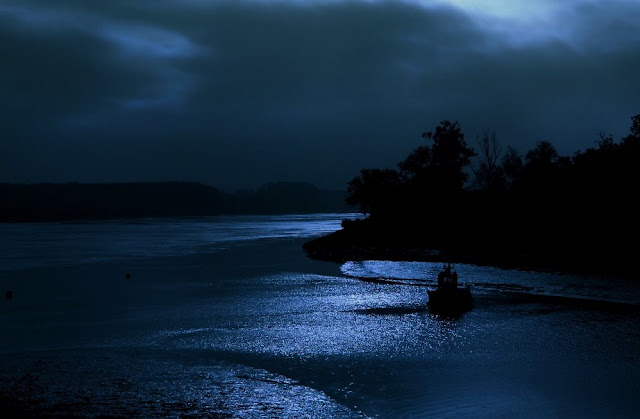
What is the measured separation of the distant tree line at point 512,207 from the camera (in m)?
71.4

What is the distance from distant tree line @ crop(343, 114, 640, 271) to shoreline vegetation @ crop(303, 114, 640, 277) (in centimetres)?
15

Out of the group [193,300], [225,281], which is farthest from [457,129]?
[193,300]

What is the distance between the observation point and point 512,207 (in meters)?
91.6

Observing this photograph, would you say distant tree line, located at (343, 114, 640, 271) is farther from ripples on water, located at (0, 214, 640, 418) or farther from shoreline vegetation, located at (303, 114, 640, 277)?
ripples on water, located at (0, 214, 640, 418)

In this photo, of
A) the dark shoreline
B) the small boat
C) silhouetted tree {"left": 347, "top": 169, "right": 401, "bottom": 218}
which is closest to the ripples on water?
the small boat

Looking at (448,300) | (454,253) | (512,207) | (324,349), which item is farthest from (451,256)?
(324,349)

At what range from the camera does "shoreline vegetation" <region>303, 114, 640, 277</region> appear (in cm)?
7094

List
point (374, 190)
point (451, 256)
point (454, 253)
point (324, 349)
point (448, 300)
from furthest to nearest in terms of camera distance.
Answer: point (374, 190) < point (454, 253) < point (451, 256) < point (448, 300) < point (324, 349)

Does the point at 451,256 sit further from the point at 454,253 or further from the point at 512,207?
the point at 512,207

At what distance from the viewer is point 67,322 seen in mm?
40062

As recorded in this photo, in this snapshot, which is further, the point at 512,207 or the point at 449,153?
the point at 449,153

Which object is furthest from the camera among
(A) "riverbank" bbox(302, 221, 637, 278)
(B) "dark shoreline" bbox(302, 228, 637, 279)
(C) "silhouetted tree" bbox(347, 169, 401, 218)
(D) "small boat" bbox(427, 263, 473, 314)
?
(C) "silhouetted tree" bbox(347, 169, 401, 218)

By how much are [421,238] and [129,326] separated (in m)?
70.6

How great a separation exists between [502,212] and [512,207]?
2.24 metres
